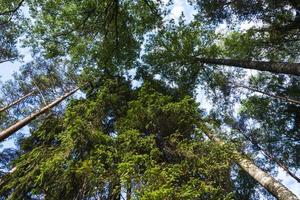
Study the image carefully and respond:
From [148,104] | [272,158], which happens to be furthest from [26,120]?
[272,158]

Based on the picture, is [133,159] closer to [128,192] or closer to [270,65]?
[128,192]

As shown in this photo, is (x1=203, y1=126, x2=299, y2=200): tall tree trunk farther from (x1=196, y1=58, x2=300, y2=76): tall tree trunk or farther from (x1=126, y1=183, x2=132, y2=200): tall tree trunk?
(x1=196, y1=58, x2=300, y2=76): tall tree trunk

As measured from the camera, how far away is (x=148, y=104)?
9406mm

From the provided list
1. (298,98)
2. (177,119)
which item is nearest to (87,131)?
(177,119)

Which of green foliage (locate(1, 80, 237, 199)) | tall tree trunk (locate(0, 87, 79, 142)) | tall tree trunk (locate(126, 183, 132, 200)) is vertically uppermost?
tall tree trunk (locate(0, 87, 79, 142))

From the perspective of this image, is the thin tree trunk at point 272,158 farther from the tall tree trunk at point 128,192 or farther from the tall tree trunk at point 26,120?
the tall tree trunk at point 128,192

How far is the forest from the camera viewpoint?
7.94 meters

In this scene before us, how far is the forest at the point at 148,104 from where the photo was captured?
794 cm

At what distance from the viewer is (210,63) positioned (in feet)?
50.1

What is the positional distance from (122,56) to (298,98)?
8297 millimetres

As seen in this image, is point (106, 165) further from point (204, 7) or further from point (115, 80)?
point (204, 7)

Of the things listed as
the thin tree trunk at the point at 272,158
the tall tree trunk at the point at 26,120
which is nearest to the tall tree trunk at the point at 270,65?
the thin tree trunk at the point at 272,158

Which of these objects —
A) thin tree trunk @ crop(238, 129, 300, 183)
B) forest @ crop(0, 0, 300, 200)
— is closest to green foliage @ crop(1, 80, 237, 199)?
forest @ crop(0, 0, 300, 200)

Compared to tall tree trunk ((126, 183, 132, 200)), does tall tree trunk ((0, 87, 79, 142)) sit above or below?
above
